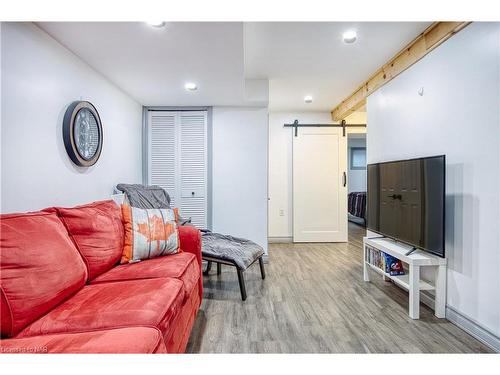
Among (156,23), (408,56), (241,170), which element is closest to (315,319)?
(241,170)

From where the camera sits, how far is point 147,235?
6.91 ft

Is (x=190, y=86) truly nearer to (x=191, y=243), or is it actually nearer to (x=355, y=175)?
(x=191, y=243)

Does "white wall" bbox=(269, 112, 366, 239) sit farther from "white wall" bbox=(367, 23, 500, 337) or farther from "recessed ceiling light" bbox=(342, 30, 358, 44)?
"white wall" bbox=(367, 23, 500, 337)

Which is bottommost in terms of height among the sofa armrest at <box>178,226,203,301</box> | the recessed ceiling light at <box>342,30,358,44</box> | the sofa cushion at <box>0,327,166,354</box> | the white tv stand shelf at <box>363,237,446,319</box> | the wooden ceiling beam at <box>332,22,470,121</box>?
the white tv stand shelf at <box>363,237,446,319</box>

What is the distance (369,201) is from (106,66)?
302 centimetres

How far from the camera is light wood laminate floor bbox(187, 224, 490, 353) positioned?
1.82 meters

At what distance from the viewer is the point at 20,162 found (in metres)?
1.64

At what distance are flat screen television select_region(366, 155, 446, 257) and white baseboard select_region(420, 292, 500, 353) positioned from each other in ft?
1.57

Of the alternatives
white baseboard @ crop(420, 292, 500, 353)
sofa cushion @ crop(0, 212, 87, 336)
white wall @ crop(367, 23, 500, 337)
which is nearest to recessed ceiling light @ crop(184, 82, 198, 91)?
sofa cushion @ crop(0, 212, 87, 336)

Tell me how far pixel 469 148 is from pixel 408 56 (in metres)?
1.23

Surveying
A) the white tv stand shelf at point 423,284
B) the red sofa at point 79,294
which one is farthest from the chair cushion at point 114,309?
the white tv stand shelf at point 423,284

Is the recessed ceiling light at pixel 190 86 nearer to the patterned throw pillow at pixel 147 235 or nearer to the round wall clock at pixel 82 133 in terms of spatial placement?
the round wall clock at pixel 82 133

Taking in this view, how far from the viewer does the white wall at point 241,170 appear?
3.76 meters
